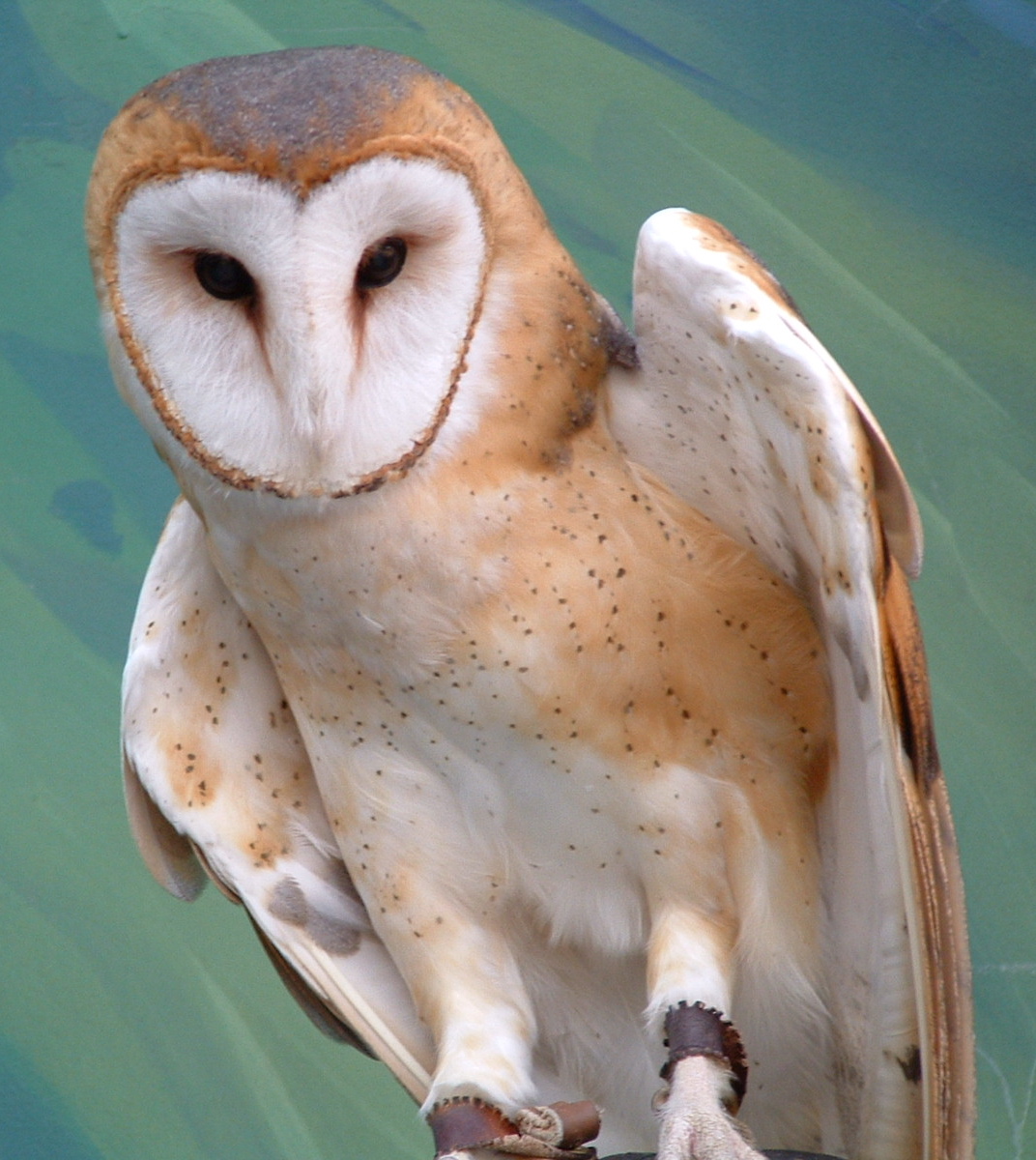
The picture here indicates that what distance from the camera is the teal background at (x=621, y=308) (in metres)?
2.10

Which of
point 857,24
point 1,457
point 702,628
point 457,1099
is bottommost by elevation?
point 457,1099

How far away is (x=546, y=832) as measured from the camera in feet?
4.64

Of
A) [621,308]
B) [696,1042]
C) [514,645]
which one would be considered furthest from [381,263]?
[621,308]

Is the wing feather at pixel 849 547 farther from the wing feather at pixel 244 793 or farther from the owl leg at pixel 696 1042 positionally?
the wing feather at pixel 244 793

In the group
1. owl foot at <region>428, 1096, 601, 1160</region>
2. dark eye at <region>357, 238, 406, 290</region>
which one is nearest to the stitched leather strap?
owl foot at <region>428, 1096, 601, 1160</region>

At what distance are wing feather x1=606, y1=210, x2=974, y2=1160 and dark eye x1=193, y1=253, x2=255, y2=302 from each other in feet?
1.05

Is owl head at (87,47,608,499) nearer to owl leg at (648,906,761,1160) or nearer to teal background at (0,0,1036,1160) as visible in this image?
owl leg at (648,906,761,1160)

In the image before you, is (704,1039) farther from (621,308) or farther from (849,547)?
(621,308)

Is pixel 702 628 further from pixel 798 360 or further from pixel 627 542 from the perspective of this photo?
pixel 798 360

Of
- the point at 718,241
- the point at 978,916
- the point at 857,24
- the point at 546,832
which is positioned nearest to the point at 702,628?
the point at 546,832

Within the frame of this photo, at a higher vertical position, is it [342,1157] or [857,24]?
[857,24]

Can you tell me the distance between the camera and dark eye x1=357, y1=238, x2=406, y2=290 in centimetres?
120

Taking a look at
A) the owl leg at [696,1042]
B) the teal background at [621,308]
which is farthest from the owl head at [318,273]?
the teal background at [621,308]

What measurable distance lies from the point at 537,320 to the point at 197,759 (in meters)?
0.53
